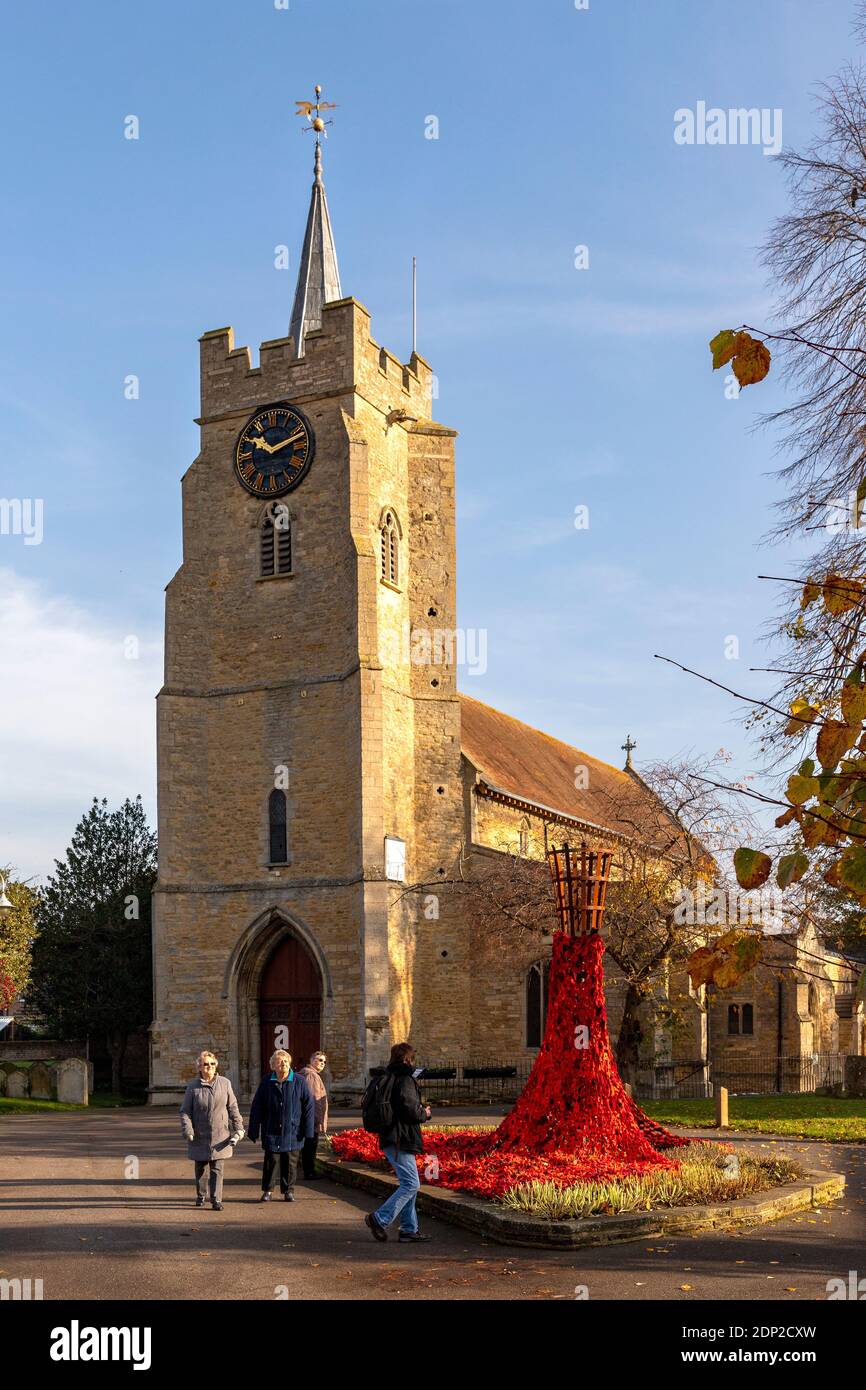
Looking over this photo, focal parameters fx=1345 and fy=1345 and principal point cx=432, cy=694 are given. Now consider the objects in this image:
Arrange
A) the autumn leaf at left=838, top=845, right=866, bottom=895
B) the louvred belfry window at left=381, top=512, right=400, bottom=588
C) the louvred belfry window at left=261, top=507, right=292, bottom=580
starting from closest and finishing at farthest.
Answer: the autumn leaf at left=838, top=845, right=866, bottom=895 → the louvred belfry window at left=261, top=507, right=292, bottom=580 → the louvred belfry window at left=381, top=512, right=400, bottom=588

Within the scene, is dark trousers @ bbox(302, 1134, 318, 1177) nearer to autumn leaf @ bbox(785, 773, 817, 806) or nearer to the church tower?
autumn leaf @ bbox(785, 773, 817, 806)

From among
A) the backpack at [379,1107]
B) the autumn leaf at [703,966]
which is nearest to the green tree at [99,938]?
the backpack at [379,1107]

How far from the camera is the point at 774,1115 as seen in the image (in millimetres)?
A: 25453

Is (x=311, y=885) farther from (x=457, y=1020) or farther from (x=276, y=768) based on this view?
(x=457, y=1020)

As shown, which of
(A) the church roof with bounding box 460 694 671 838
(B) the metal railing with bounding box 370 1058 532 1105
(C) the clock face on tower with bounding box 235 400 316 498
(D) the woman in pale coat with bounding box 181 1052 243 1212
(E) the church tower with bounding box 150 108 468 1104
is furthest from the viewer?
(A) the church roof with bounding box 460 694 671 838

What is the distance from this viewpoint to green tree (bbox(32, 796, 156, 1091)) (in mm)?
39438

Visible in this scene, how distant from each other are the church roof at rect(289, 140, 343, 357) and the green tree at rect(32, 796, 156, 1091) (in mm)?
16078

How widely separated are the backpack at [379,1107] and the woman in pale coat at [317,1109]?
12.3 feet

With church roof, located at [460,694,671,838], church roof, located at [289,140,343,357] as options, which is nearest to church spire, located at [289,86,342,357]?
church roof, located at [289,140,343,357]

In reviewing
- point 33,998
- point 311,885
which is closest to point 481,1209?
point 311,885

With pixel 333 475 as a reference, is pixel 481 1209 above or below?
below

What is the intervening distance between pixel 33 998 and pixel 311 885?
14040 millimetres

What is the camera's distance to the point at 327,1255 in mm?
10516

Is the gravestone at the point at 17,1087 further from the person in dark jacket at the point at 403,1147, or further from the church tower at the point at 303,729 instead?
the person in dark jacket at the point at 403,1147
